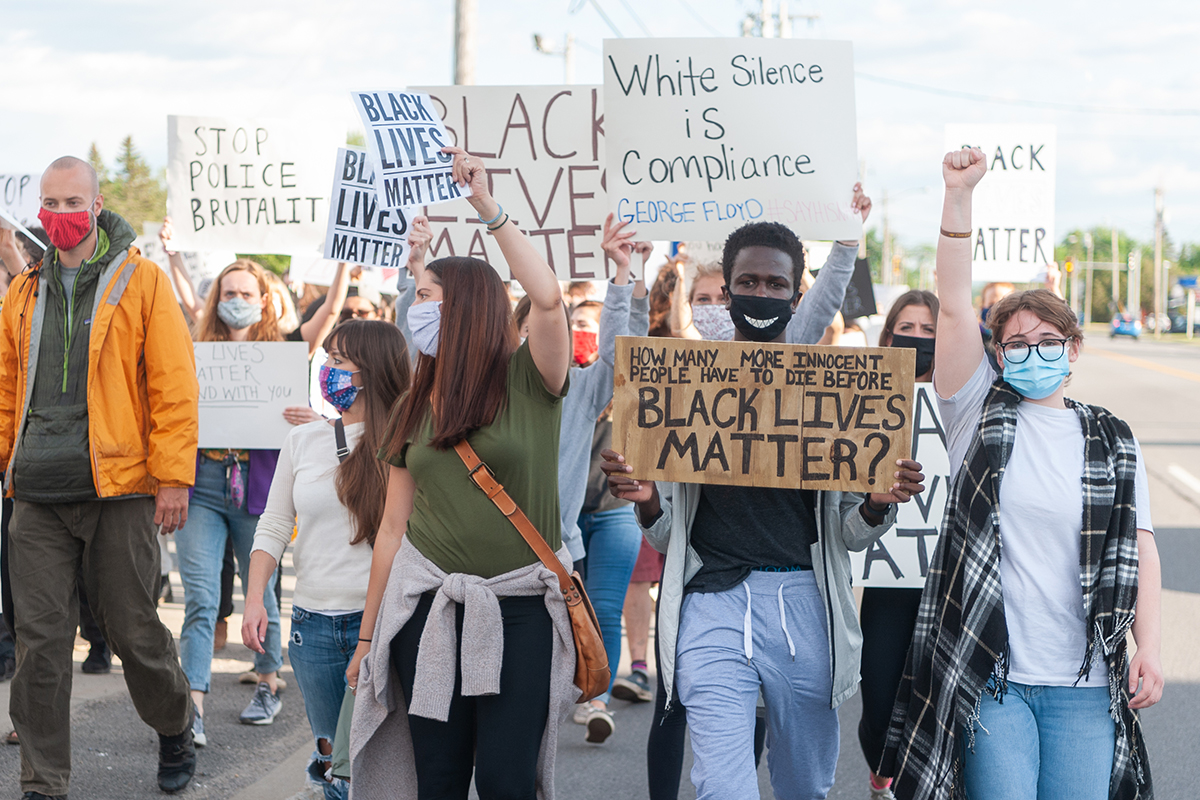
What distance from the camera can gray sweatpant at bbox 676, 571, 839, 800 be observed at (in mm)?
3162

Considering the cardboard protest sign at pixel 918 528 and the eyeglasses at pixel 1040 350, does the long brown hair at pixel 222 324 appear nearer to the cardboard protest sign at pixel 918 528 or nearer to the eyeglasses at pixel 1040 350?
the cardboard protest sign at pixel 918 528

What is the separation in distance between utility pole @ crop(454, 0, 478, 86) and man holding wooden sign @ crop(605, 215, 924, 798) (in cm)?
961

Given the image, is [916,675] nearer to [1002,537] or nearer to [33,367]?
[1002,537]

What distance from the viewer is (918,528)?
4.48m

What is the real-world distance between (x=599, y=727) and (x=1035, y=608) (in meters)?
2.66

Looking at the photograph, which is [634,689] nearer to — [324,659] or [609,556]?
[609,556]

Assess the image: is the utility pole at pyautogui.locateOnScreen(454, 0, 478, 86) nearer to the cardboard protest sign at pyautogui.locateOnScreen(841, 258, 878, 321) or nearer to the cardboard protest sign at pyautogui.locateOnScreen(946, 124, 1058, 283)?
the cardboard protest sign at pyautogui.locateOnScreen(841, 258, 878, 321)

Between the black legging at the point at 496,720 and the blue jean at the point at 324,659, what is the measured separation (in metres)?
0.74

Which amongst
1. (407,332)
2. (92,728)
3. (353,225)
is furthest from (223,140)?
(92,728)

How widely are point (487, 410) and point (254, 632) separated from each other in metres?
1.25

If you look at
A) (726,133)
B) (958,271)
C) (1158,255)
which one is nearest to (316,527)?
(726,133)

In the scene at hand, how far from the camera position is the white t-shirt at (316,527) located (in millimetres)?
4047

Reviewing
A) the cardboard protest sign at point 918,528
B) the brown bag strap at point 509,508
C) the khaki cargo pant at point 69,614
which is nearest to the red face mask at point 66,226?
the khaki cargo pant at point 69,614

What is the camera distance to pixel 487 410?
333 centimetres
